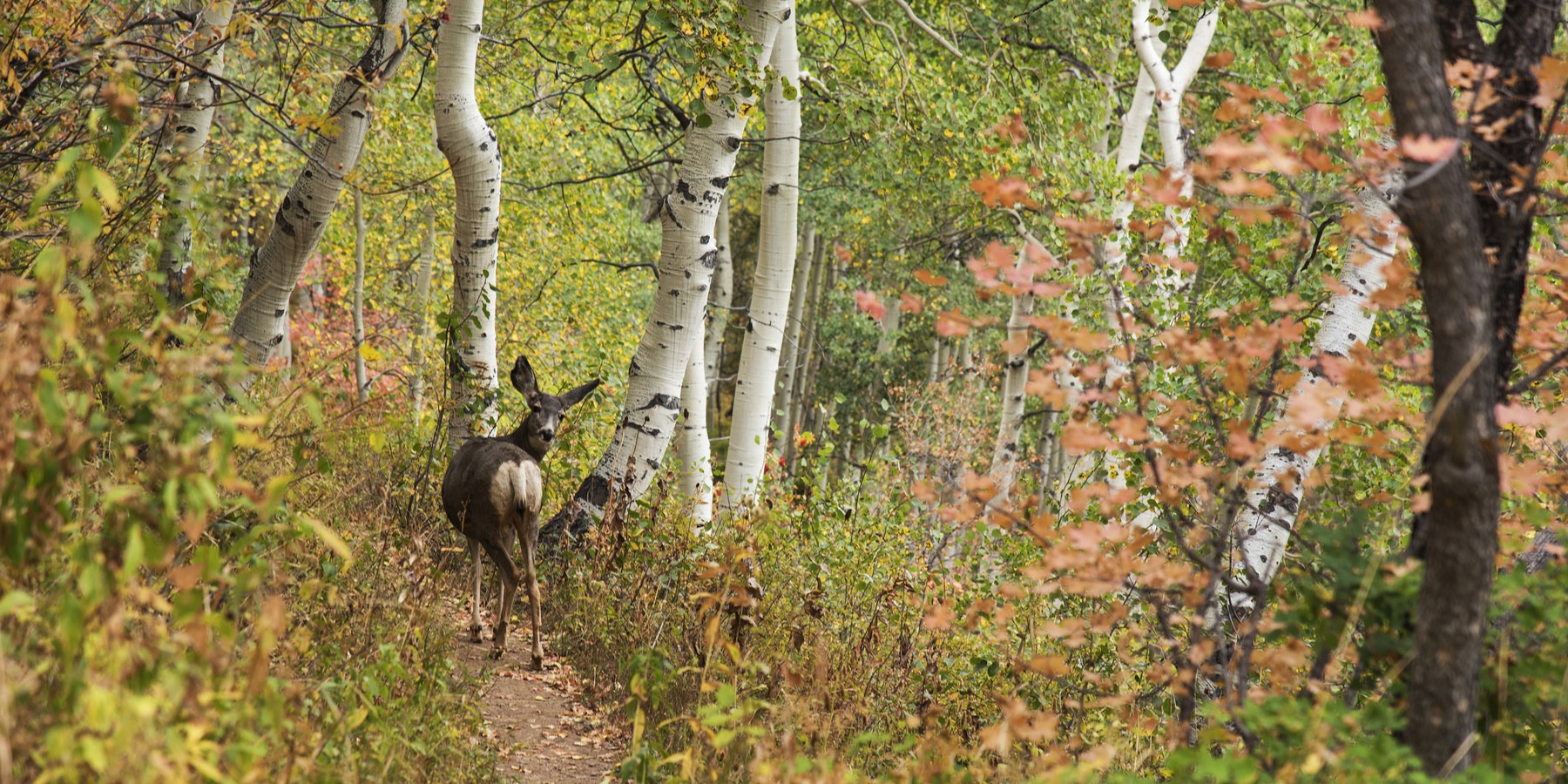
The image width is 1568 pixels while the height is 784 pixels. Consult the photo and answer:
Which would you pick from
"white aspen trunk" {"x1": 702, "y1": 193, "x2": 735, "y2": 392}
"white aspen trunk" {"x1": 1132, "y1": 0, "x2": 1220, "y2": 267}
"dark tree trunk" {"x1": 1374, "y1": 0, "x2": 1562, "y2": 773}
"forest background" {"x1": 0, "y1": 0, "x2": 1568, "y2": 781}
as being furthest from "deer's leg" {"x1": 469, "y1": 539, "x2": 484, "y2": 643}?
"white aspen trunk" {"x1": 702, "y1": 193, "x2": 735, "y2": 392}

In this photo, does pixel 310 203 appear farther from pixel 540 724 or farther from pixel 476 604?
pixel 540 724

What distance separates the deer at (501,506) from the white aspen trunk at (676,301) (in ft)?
3.65

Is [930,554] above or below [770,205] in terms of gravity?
below

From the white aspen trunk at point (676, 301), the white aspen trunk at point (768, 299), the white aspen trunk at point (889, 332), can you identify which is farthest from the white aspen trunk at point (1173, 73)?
the white aspen trunk at point (889, 332)

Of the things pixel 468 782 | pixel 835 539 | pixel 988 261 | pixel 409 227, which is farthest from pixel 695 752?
pixel 409 227

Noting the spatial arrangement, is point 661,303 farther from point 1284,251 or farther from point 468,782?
point 1284,251

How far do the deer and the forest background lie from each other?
1.15ft

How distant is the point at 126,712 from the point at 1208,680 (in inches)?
185

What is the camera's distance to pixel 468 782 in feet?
13.4

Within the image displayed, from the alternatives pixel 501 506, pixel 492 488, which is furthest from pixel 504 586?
pixel 492 488

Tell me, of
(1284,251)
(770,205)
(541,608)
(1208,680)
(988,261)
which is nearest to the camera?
(988,261)

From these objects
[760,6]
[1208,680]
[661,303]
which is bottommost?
[1208,680]

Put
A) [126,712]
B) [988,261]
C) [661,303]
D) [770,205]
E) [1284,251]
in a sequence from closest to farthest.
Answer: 1. [126,712]
2. [988,261]
3. [1284,251]
4. [661,303]
5. [770,205]

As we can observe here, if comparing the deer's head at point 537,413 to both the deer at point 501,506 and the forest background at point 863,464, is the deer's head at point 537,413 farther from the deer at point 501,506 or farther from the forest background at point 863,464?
the forest background at point 863,464
